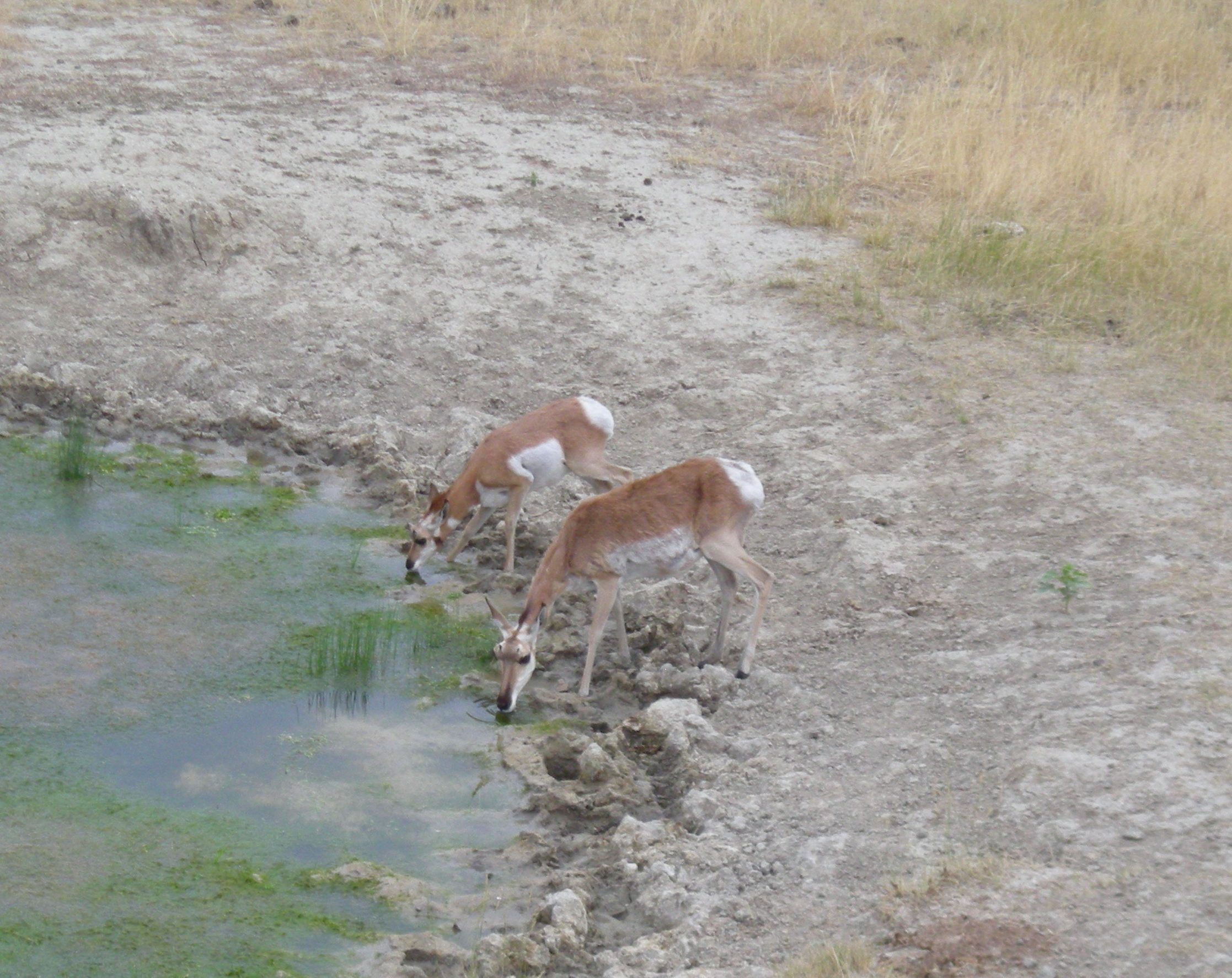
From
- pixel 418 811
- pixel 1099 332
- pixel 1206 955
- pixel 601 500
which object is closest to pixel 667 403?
pixel 601 500

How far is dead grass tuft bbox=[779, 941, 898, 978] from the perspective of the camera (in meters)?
4.84

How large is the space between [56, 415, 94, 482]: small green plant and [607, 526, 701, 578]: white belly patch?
3961 millimetres

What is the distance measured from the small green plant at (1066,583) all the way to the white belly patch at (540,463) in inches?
119

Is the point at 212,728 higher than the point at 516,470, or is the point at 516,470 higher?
the point at 516,470

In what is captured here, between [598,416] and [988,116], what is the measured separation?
738cm

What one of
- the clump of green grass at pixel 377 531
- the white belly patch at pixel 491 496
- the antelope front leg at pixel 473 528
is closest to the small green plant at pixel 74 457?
the clump of green grass at pixel 377 531

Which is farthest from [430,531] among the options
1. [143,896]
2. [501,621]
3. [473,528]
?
[143,896]

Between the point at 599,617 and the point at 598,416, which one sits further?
the point at 598,416

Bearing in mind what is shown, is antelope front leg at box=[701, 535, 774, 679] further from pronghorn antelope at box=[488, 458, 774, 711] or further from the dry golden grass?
the dry golden grass

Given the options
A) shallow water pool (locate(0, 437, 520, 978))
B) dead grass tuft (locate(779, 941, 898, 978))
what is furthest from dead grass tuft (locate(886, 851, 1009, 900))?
shallow water pool (locate(0, 437, 520, 978))

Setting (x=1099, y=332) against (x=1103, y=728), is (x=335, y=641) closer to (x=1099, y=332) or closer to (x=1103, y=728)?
(x=1103, y=728)

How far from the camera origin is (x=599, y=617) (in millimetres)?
7727

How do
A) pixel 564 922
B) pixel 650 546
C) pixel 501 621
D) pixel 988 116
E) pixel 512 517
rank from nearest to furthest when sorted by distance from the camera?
pixel 564 922, pixel 501 621, pixel 650 546, pixel 512 517, pixel 988 116

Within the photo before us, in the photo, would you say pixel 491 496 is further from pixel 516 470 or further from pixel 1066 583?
pixel 1066 583
